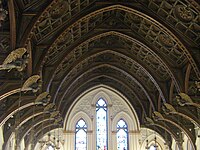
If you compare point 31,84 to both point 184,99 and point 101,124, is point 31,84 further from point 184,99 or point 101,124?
point 101,124

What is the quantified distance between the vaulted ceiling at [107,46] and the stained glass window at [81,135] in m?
3.33

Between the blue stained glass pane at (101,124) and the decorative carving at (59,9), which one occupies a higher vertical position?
the decorative carving at (59,9)

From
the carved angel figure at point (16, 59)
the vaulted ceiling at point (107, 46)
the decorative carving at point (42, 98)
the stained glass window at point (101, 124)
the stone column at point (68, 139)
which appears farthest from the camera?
the stained glass window at point (101, 124)

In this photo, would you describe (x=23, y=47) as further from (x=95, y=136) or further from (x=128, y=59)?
(x=95, y=136)

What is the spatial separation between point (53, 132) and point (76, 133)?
1.96m

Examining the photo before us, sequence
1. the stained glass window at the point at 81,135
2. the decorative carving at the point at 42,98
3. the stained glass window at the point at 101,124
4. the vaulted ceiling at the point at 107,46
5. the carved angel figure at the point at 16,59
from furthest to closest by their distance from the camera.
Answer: the stained glass window at the point at 101,124, the stained glass window at the point at 81,135, the decorative carving at the point at 42,98, the vaulted ceiling at the point at 107,46, the carved angel figure at the point at 16,59

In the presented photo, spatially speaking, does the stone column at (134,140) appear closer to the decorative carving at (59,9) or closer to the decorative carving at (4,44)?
the decorative carving at (59,9)

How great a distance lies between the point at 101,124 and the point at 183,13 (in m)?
15.5

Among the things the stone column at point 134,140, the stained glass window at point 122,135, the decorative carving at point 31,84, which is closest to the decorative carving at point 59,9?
the decorative carving at point 31,84

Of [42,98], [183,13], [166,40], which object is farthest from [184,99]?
[42,98]

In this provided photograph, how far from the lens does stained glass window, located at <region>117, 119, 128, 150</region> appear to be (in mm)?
31266

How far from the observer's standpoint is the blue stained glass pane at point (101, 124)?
3117cm

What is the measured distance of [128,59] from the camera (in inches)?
974

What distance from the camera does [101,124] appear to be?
31.7 meters
